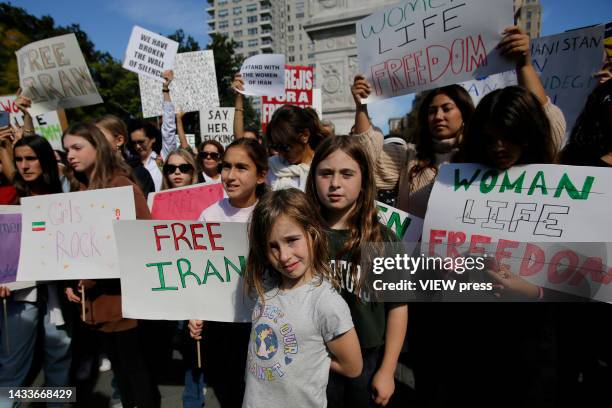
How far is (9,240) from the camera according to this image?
87.3 inches

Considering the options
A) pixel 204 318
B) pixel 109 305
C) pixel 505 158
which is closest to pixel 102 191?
pixel 109 305

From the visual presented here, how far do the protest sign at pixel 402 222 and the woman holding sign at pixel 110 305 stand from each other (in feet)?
4.51

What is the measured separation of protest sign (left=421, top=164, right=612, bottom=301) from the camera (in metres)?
1.42

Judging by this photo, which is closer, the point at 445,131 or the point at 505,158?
the point at 505,158

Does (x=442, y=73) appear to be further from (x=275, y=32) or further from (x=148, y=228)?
(x=275, y=32)

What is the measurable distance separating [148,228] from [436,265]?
1.40 meters

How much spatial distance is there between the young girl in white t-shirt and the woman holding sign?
37.7 inches

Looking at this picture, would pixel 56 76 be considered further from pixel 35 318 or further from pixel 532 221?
pixel 532 221

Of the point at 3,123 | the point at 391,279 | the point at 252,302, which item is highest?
the point at 3,123

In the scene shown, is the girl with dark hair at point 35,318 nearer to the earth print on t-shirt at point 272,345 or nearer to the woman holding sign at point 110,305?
the woman holding sign at point 110,305

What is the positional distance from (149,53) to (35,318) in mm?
3394

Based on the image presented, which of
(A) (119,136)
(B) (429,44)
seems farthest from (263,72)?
(B) (429,44)

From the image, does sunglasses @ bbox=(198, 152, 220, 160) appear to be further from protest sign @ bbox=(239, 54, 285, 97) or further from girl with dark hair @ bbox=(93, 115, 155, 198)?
protest sign @ bbox=(239, 54, 285, 97)

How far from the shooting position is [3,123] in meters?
3.06
